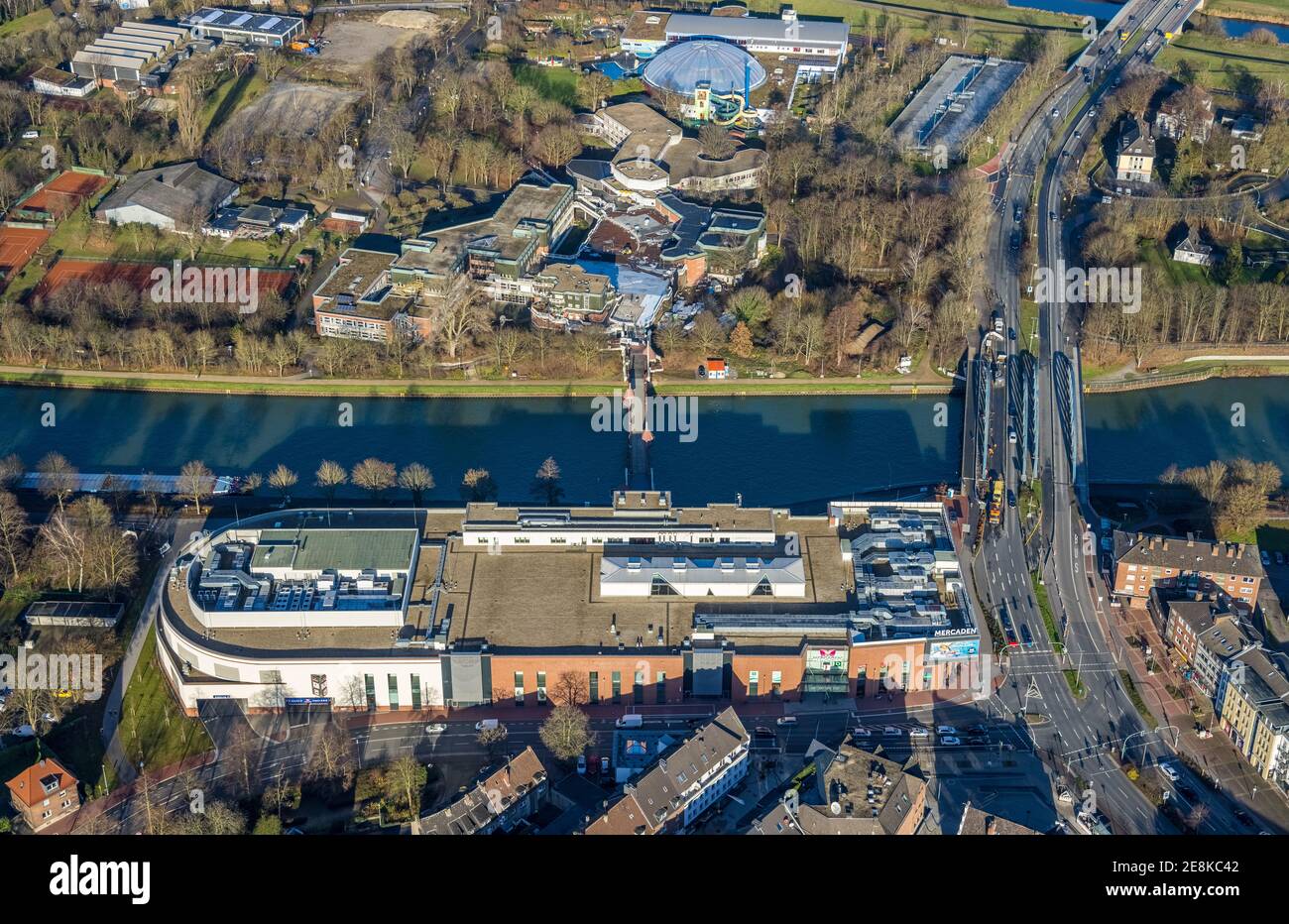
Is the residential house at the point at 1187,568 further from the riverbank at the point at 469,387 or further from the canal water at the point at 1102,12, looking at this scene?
the canal water at the point at 1102,12

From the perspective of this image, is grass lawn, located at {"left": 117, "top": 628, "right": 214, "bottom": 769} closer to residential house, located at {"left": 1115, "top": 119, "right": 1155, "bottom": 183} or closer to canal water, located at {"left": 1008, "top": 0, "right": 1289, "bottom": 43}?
residential house, located at {"left": 1115, "top": 119, "right": 1155, "bottom": 183}

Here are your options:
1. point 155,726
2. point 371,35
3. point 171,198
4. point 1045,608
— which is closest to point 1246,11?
point 371,35

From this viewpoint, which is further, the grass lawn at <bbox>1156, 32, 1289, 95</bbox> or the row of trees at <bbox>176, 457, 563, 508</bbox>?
the grass lawn at <bbox>1156, 32, 1289, 95</bbox>

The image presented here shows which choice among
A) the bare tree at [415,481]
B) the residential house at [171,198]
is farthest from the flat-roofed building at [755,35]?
the bare tree at [415,481]

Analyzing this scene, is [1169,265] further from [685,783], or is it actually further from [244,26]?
[244,26]

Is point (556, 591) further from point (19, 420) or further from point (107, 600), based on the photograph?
point (19, 420)

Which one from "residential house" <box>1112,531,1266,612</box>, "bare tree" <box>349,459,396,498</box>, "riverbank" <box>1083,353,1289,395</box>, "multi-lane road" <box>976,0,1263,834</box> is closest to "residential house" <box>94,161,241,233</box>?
"bare tree" <box>349,459,396,498</box>
